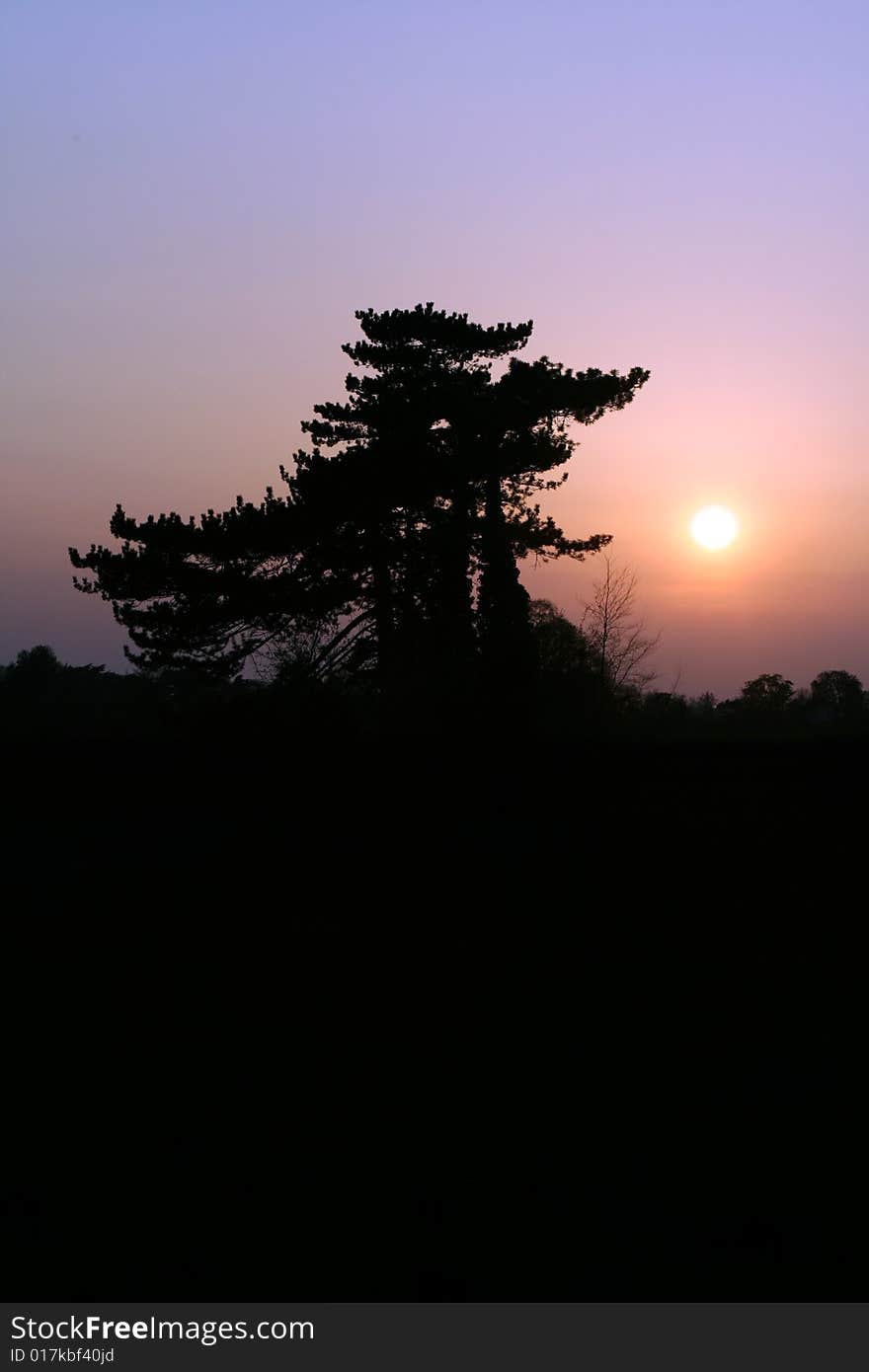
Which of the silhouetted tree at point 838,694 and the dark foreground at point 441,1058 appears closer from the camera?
the dark foreground at point 441,1058

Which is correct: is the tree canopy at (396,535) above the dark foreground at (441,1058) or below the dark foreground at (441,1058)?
above

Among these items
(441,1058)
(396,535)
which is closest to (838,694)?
(396,535)

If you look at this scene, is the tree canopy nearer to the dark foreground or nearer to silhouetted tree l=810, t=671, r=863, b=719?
silhouetted tree l=810, t=671, r=863, b=719

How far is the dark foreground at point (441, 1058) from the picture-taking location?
5.69 m

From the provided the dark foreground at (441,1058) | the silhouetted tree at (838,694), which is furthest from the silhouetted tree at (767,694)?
the dark foreground at (441,1058)

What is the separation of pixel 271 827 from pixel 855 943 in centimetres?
895

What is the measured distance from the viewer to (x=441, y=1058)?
7977mm

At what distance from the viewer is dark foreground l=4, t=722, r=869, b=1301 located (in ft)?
18.7

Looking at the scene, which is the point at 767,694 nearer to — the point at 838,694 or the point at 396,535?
the point at 838,694

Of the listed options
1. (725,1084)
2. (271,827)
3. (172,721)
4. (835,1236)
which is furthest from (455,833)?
(172,721)

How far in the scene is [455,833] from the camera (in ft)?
51.4

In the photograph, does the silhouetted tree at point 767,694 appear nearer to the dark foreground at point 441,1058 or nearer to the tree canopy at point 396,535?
the tree canopy at point 396,535

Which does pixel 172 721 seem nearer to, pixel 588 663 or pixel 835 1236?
pixel 588 663

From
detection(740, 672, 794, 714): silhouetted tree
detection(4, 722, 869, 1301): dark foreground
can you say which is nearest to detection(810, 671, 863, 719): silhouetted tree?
detection(740, 672, 794, 714): silhouetted tree
